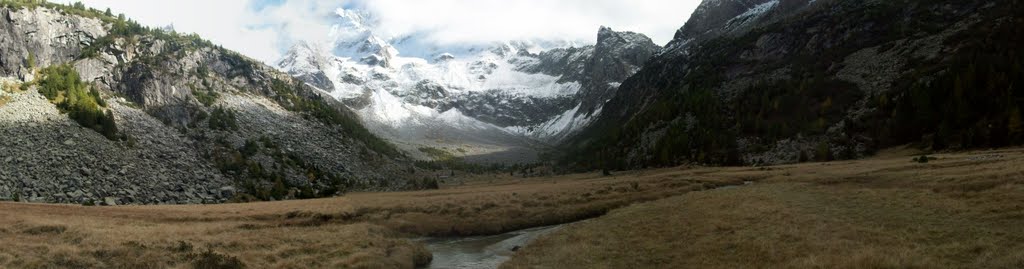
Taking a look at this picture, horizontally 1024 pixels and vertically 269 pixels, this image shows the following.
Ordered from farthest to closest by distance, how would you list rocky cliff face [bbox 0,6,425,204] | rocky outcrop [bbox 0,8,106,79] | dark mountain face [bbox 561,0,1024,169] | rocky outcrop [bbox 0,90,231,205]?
rocky outcrop [bbox 0,8,106,79] → dark mountain face [bbox 561,0,1024,169] → rocky cliff face [bbox 0,6,425,204] → rocky outcrop [bbox 0,90,231,205]

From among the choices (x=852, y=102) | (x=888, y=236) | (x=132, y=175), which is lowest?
(x=888, y=236)

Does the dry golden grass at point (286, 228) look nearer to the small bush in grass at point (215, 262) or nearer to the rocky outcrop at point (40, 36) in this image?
the small bush in grass at point (215, 262)

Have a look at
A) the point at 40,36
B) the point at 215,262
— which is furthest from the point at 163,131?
the point at 215,262

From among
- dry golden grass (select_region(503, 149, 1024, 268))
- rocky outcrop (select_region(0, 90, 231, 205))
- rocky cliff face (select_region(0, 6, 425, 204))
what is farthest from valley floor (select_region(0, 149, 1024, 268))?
rocky cliff face (select_region(0, 6, 425, 204))

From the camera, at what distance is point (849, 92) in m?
99.1

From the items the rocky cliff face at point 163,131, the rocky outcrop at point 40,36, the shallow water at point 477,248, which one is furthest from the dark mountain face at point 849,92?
the rocky outcrop at point 40,36

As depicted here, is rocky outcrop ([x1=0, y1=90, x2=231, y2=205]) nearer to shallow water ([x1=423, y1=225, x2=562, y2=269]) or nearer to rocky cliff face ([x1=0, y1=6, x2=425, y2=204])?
rocky cliff face ([x1=0, y1=6, x2=425, y2=204])

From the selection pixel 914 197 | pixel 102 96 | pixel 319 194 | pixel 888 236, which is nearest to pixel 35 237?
pixel 888 236

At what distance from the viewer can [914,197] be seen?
29.3 m

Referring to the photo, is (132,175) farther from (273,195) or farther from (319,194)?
(319,194)

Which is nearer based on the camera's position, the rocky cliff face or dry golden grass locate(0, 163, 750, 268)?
dry golden grass locate(0, 163, 750, 268)

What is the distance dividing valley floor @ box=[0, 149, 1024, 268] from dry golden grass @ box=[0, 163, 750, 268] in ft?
0.37

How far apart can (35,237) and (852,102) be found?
106826 mm

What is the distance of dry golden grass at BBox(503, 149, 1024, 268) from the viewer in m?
19.0
